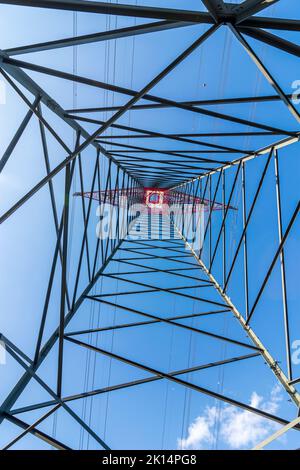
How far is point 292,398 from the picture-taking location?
13.1 feet

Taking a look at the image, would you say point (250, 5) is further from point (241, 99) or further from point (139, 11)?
point (241, 99)

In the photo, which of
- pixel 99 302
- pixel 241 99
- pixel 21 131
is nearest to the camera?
pixel 21 131

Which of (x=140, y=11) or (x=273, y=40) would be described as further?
(x=273, y=40)

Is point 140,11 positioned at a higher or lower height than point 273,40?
lower

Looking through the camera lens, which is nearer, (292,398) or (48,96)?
(292,398)

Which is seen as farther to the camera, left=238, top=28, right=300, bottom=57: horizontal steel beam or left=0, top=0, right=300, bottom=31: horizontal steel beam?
left=238, top=28, right=300, bottom=57: horizontal steel beam

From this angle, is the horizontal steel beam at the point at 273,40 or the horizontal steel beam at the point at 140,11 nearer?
the horizontal steel beam at the point at 140,11

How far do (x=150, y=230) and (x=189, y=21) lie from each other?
11.6 meters
